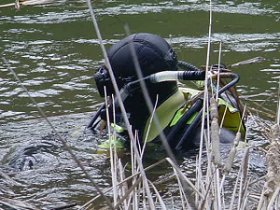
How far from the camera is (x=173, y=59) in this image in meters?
3.86

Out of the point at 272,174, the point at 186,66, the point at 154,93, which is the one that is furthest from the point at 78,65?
the point at 272,174

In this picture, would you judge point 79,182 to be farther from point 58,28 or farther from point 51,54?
point 58,28

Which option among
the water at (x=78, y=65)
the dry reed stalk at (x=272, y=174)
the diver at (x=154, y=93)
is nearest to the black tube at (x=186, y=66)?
the diver at (x=154, y=93)

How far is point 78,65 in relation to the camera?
6375 millimetres

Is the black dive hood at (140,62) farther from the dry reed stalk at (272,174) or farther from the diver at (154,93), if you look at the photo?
the dry reed stalk at (272,174)

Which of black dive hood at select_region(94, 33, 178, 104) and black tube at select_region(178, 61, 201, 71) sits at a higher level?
black dive hood at select_region(94, 33, 178, 104)

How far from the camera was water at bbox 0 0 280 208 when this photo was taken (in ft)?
12.3

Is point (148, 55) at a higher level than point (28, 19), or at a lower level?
higher

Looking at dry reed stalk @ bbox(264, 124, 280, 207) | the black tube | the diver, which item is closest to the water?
the diver

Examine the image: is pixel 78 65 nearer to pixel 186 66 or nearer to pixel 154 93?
pixel 186 66

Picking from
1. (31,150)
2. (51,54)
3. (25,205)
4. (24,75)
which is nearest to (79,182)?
(31,150)

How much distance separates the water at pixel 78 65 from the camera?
376cm

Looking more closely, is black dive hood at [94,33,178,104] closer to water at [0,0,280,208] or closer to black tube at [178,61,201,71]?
black tube at [178,61,201,71]

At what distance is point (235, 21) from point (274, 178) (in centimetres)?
604
